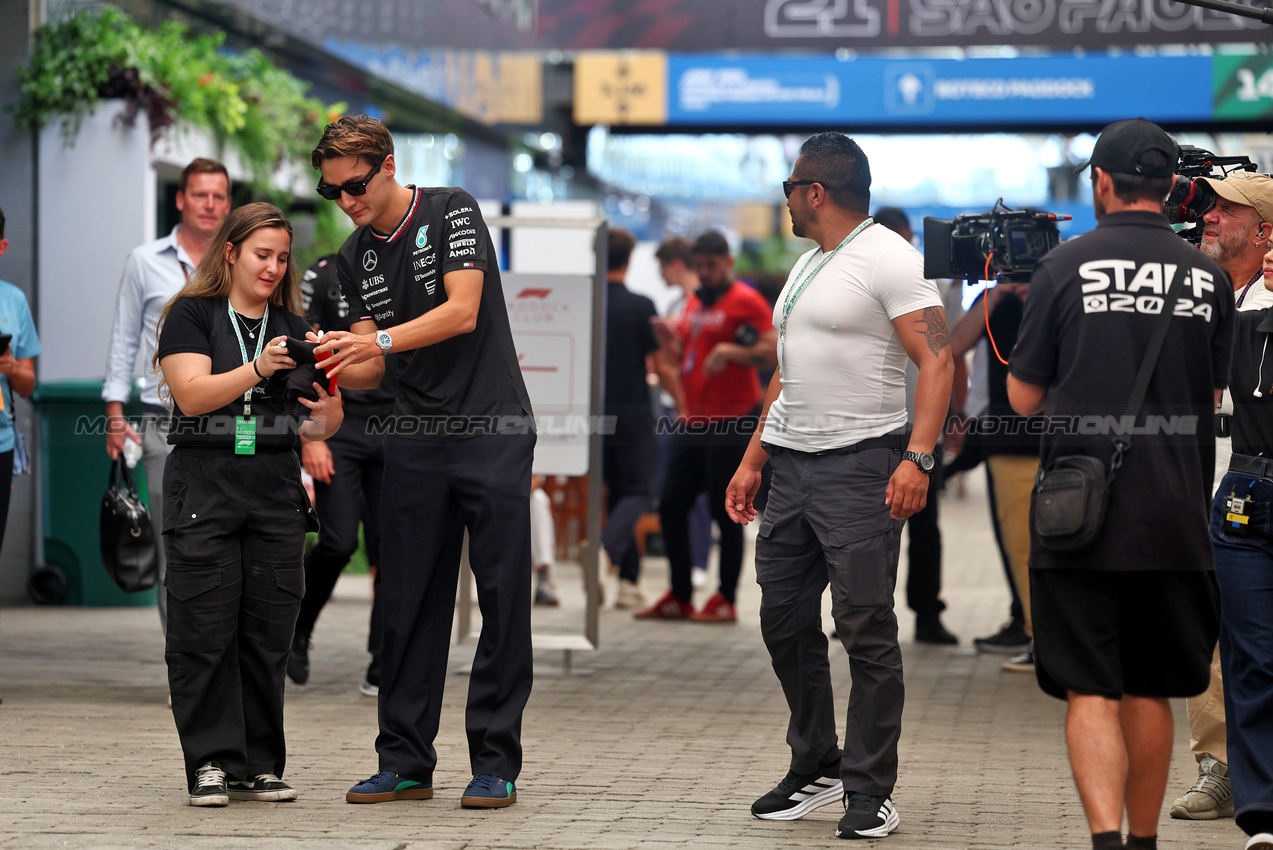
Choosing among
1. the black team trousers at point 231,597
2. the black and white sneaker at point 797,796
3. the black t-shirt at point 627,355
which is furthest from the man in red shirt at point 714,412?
the black team trousers at point 231,597

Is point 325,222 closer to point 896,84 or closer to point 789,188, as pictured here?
point 896,84

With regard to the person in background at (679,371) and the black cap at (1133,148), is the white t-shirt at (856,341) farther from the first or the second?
the person in background at (679,371)

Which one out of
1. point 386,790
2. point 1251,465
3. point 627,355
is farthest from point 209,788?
point 627,355

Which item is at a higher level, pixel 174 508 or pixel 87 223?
pixel 87 223

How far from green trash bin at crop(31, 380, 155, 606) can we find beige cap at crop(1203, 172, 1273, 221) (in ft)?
21.2

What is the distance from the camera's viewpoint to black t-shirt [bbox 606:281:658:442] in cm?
955

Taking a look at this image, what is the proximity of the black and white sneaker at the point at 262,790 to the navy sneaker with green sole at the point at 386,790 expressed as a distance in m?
0.20

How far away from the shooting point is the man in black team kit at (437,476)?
4.79 m

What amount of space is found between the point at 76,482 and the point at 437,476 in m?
5.32

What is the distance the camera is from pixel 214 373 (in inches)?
188

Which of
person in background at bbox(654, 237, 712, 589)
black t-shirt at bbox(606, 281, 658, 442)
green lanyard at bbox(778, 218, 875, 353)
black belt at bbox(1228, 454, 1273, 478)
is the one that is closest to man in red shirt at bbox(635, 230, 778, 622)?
person in background at bbox(654, 237, 712, 589)

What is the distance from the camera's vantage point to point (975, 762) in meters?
5.67

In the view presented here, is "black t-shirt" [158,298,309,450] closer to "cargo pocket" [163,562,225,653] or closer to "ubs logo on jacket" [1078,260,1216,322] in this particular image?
"cargo pocket" [163,562,225,653]

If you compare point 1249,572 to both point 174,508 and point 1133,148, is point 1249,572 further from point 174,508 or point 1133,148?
point 174,508
